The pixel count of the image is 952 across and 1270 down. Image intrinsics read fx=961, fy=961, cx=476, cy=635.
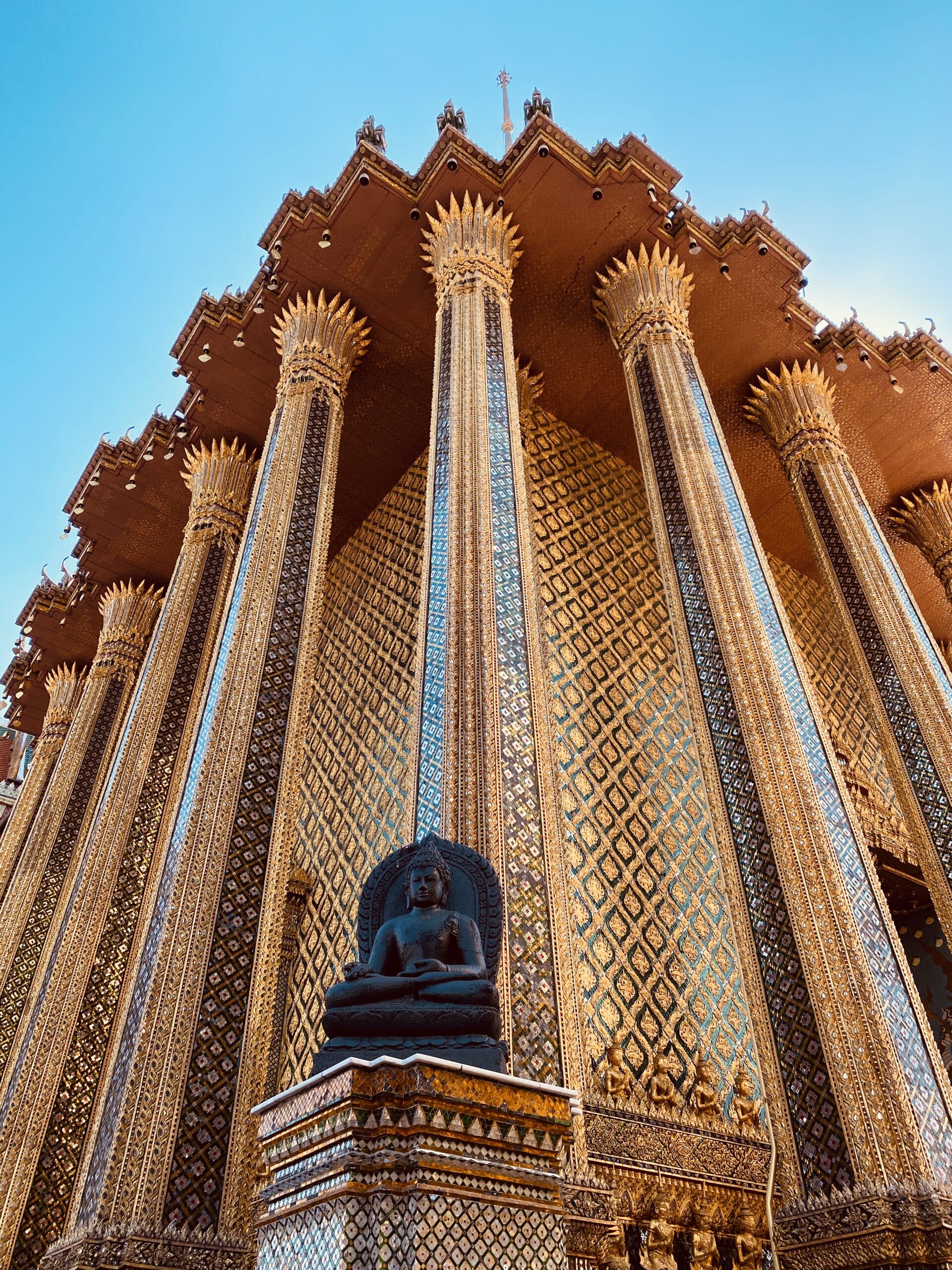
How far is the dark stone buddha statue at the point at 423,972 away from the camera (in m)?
3.09

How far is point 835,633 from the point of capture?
41.9 feet

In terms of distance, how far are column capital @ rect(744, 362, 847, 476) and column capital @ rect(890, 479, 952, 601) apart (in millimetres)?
1958

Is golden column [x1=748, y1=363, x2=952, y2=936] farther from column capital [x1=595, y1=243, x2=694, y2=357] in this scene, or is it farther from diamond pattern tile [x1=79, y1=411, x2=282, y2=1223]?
diamond pattern tile [x1=79, y1=411, x2=282, y2=1223]

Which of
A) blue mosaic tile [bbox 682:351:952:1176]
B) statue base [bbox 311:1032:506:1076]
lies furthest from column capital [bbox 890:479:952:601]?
statue base [bbox 311:1032:506:1076]

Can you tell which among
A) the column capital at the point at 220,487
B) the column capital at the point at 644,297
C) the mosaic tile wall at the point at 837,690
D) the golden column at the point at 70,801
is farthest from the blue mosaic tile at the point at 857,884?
the golden column at the point at 70,801

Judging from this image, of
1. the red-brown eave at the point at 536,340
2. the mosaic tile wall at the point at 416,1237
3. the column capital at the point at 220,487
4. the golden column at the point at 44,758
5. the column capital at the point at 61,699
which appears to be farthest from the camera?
the column capital at the point at 61,699

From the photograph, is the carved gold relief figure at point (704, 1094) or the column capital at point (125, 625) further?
the column capital at point (125, 625)

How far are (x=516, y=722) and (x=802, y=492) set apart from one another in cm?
544

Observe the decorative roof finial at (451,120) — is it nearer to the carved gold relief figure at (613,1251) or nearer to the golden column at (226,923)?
the golden column at (226,923)

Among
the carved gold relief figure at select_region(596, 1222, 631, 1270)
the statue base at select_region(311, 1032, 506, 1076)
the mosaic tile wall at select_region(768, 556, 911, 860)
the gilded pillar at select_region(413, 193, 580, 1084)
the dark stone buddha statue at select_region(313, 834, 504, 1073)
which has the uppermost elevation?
the mosaic tile wall at select_region(768, 556, 911, 860)

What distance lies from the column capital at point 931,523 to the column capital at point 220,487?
7.94m

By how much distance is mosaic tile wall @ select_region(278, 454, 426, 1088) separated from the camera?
7.84 meters

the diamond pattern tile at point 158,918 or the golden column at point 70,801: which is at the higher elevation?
the golden column at point 70,801

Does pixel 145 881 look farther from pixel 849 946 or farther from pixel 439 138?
pixel 439 138
